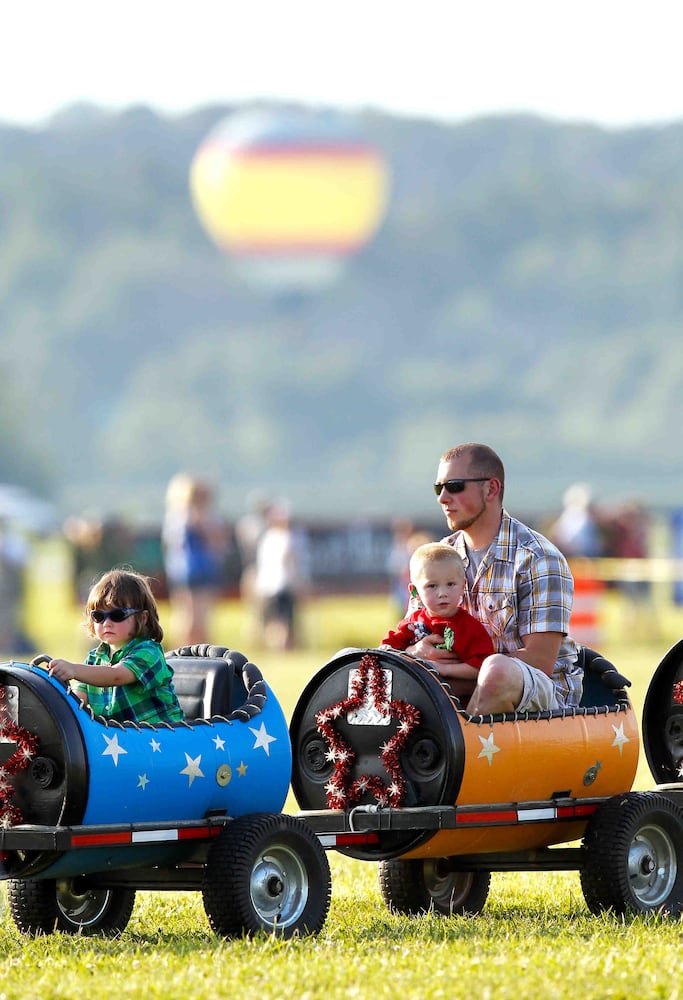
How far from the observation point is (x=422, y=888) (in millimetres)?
7262

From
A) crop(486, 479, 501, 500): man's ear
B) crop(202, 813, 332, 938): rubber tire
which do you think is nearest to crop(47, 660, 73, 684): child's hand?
crop(202, 813, 332, 938): rubber tire

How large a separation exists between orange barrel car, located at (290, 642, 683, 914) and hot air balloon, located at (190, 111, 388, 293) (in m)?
125

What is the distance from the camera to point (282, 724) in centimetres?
682

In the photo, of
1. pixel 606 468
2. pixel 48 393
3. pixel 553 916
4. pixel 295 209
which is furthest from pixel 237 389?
pixel 553 916

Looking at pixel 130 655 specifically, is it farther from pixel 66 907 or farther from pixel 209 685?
pixel 66 907

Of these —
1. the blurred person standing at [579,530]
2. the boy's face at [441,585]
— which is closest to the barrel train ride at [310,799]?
the boy's face at [441,585]

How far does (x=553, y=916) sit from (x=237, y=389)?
187 metres

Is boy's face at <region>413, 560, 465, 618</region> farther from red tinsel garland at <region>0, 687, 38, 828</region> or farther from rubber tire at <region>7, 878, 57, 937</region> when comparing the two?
rubber tire at <region>7, 878, 57, 937</region>

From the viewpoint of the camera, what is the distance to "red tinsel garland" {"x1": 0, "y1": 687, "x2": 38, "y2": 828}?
618 centimetres

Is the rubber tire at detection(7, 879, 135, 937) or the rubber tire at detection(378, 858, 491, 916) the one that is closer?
the rubber tire at detection(7, 879, 135, 937)

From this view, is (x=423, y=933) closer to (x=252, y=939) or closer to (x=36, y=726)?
(x=252, y=939)

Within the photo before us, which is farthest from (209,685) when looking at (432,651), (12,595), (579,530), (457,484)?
(579,530)

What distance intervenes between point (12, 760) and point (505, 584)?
1921 mm

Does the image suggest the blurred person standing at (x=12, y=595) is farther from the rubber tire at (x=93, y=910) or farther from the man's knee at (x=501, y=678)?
the man's knee at (x=501, y=678)
